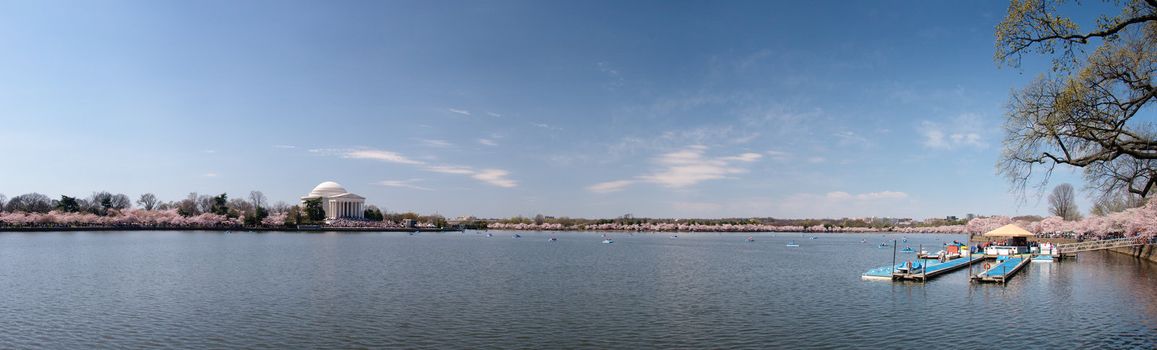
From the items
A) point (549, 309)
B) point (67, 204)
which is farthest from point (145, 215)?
point (549, 309)

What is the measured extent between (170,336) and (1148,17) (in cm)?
2712

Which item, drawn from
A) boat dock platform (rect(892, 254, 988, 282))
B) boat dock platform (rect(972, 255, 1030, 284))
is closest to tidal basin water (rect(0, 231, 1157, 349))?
boat dock platform (rect(892, 254, 988, 282))

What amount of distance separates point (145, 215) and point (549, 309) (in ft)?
545

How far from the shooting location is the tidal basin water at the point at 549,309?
70.6 ft

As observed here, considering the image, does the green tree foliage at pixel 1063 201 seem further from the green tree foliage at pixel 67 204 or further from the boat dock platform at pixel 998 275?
the green tree foliage at pixel 67 204

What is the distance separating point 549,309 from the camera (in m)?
27.7

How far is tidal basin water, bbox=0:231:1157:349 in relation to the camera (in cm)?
2152

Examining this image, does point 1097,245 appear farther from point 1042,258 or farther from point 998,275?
point 998,275

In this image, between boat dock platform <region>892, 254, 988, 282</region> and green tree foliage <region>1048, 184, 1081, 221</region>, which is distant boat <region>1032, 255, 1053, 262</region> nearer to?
boat dock platform <region>892, 254, 988, 282</region>

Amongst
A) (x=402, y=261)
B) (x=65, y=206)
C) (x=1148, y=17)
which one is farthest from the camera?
(x=65, y=206)

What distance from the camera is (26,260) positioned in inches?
2046

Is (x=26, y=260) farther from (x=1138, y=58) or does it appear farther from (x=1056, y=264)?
(x=1056, y=264)

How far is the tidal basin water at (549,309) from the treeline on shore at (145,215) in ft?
378

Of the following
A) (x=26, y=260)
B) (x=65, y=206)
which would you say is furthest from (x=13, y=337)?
(x=65, y=206)
